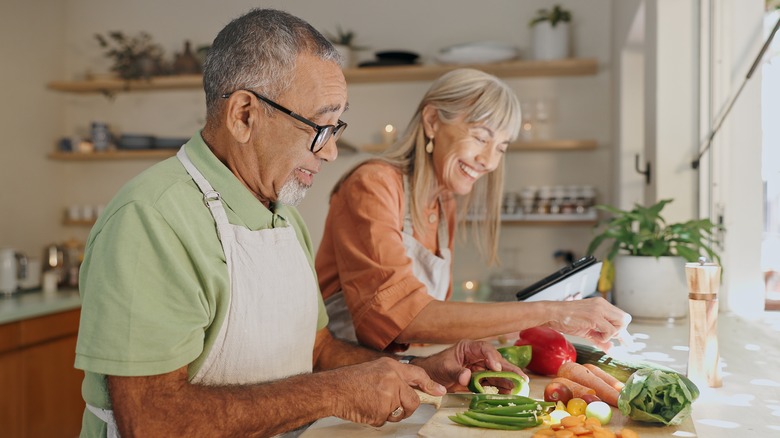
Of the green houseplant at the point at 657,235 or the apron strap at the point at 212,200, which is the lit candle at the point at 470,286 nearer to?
the green houseplant at the point at 657,235

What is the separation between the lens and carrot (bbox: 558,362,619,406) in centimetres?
110

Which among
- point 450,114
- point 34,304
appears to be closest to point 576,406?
point 450,114

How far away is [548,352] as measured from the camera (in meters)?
1.30

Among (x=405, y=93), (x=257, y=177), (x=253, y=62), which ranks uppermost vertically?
(x=405, y=93)

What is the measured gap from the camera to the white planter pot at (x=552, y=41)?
12.2 feet

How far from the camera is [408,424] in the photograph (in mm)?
1064

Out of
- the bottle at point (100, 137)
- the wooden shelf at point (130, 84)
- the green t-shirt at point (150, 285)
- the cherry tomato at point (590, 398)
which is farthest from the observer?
the bottle at point (100, 137)

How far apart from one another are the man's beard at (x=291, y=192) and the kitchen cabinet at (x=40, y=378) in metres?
2.30

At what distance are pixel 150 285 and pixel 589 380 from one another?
0.69 m

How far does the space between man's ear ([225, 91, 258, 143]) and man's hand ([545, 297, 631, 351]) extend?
2.32 ft

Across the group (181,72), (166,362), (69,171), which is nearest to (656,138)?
(166,362)

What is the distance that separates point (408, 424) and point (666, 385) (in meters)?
0.37

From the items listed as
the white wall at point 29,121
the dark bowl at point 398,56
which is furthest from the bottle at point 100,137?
the dark bowl at point 398,56

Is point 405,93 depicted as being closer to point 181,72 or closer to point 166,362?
point 181,72
